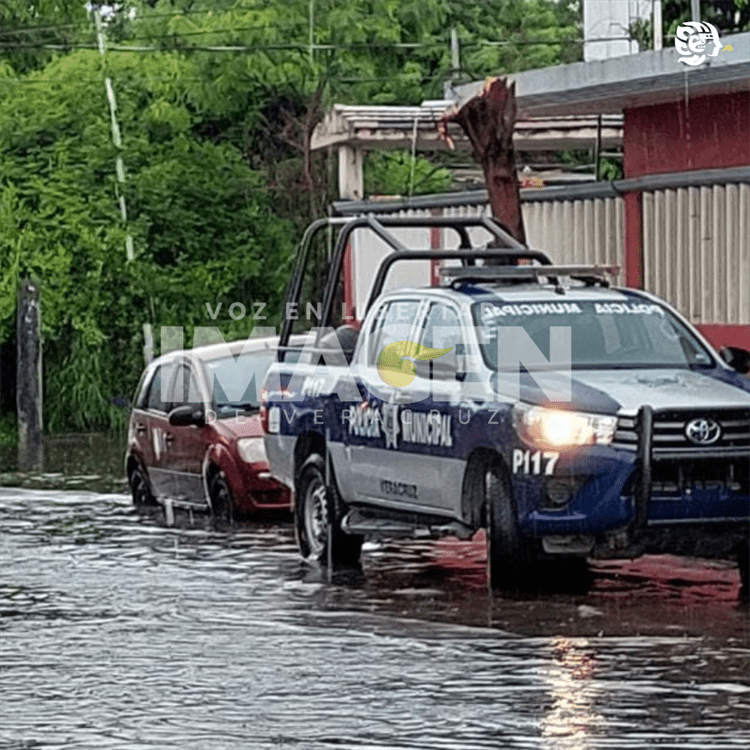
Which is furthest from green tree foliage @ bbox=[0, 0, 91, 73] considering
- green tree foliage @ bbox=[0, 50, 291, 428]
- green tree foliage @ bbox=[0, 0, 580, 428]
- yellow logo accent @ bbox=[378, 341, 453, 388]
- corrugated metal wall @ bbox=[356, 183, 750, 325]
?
yellow logo accent @ bbox=[378, 341, 453, 388]

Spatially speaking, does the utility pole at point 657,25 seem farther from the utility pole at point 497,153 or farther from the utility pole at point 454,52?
the utility pole at point 454,52

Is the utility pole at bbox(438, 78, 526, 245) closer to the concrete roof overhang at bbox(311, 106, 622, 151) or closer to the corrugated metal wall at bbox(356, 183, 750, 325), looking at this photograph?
the corrugated metal wall at bbox(356, 183, 750, 325)

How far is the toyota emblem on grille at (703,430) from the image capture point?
49.8 ft

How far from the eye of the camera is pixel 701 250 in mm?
23875

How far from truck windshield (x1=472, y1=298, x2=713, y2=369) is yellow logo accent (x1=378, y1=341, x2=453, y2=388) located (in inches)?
16.7

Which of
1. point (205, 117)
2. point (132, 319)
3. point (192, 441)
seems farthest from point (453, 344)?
point (205, 117)

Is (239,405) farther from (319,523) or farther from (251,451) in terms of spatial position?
(319,523)

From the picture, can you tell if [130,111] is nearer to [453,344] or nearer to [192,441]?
[192,441]

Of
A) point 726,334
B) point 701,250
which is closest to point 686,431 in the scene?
point 726,334

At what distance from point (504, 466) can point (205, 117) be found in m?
29.9

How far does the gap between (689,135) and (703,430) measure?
9648mm

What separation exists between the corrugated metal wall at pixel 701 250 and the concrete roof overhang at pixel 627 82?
0.93 m

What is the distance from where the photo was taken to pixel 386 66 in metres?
48.4

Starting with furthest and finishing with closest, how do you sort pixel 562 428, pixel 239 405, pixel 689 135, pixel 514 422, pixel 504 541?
pixel 689 135
pixel 239 405
pixel 504 541
pixel 514 422
pixel 562 428
